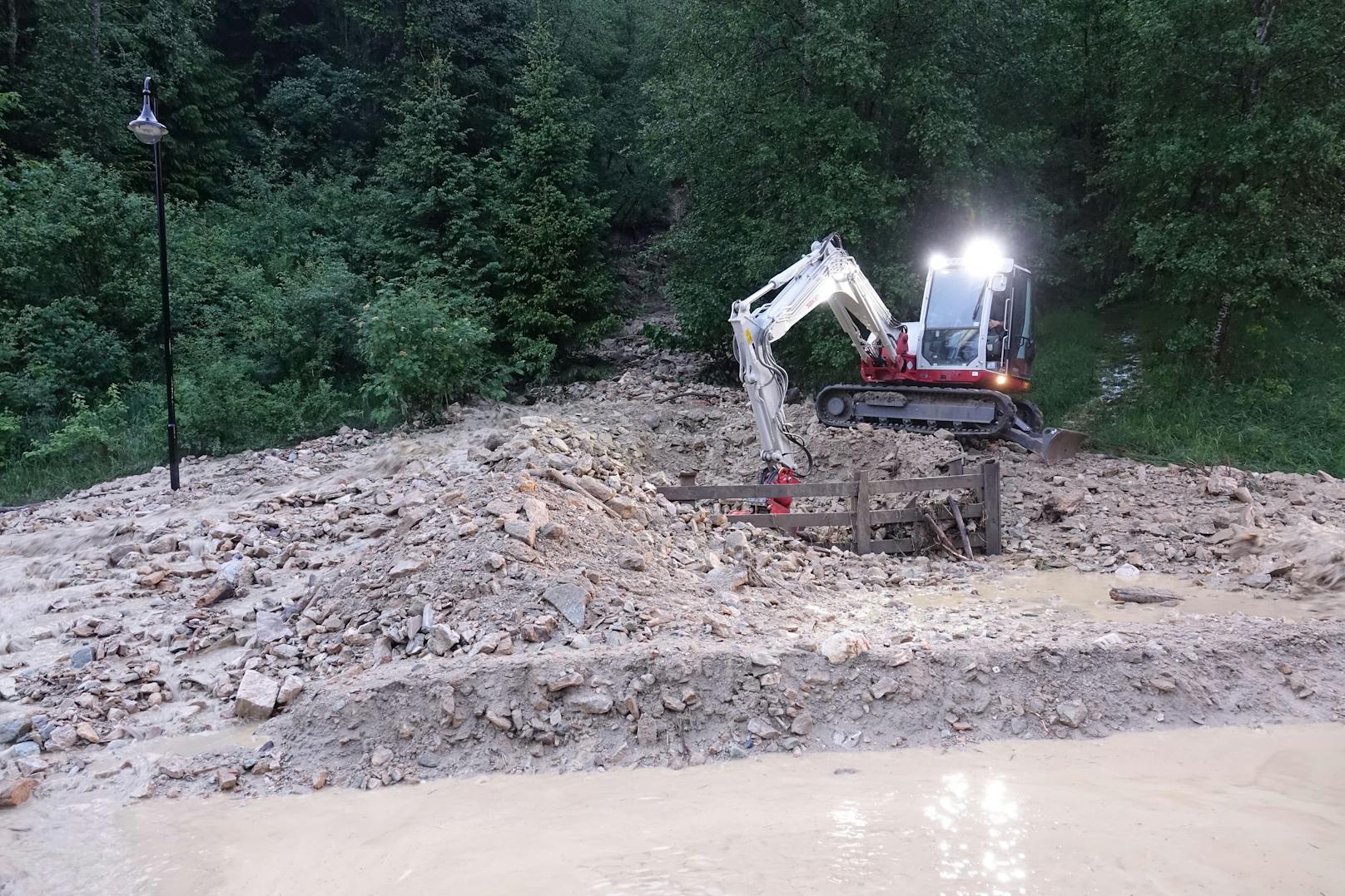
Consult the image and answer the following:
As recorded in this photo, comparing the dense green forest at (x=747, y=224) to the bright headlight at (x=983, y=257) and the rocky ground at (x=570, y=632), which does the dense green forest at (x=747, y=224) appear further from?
the rocky ground at (x=570, y=632)

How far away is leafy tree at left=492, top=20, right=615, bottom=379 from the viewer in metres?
17.1

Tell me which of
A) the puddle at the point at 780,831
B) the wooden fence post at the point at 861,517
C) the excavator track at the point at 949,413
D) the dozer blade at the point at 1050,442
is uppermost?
the excavator track at the point at 949,413

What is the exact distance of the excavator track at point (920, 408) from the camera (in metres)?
11.7

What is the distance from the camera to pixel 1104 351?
1703 centimetres

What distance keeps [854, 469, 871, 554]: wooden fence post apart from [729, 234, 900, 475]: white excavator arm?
0.89m

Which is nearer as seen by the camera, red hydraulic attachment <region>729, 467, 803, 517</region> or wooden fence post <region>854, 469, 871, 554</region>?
wooden fence post <region>854, 469, 871, 554</region>

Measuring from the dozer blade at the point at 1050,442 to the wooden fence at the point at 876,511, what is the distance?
2.29 m

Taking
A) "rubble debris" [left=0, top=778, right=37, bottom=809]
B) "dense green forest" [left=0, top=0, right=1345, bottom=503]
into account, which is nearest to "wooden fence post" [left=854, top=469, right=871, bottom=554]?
"dense green forest" [left=0, top=0, right=1345, bottom=503]

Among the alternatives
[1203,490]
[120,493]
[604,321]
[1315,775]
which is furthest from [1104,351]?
[120,493]

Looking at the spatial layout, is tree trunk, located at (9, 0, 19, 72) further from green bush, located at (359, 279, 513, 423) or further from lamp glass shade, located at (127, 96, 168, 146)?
lamp glass shade, located at (127, 96, 168, 146)

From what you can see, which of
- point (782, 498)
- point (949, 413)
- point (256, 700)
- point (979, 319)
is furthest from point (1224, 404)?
point (256, 700)

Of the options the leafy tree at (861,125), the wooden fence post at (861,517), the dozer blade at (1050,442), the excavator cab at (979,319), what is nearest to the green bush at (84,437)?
the leafy tree at (861,125)

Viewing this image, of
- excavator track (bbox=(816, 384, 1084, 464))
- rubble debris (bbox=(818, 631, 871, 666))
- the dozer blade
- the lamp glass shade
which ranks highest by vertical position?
the lamp glass shade

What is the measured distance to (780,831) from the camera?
13.2 feet
